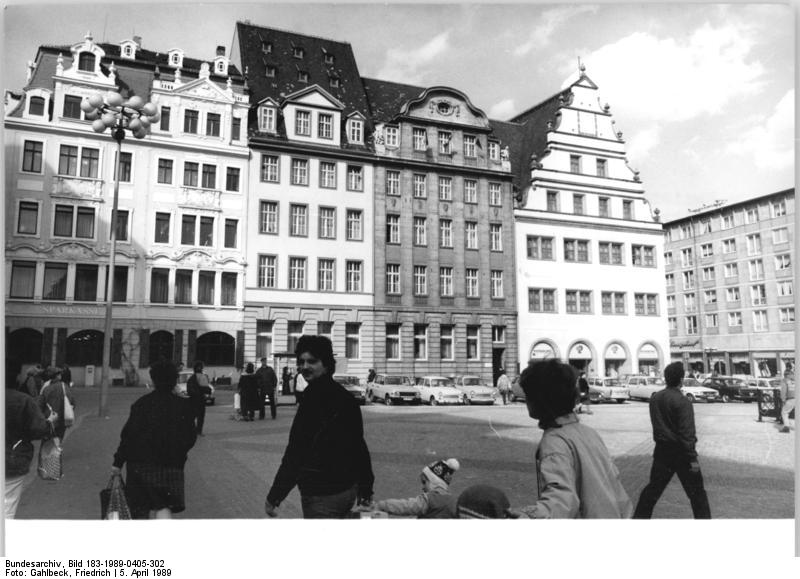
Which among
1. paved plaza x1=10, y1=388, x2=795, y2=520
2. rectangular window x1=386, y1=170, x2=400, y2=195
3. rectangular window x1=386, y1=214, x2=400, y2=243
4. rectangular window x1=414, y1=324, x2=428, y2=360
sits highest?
rectangular window x1=386, y1=170, x2=400, y2=195

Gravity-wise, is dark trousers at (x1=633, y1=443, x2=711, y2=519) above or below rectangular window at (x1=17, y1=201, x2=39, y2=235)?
below

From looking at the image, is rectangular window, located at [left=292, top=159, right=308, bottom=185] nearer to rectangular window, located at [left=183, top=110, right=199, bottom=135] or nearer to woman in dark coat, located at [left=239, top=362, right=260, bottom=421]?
rectangular window, located at [left=183, top=110, right=199, bottom=135]

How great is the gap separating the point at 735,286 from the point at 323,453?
9.81 meters

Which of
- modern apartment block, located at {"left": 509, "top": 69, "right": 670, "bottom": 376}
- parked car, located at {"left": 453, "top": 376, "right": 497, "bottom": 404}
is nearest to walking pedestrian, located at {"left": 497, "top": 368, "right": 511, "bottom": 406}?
parked car, located at {"left": 453, "top": 376, "right": 497, "bottom": 404}

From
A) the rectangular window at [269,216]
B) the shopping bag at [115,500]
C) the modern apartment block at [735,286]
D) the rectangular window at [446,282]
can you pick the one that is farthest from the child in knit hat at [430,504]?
the rectangular window at [446,282]

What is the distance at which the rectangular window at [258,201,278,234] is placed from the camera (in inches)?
545

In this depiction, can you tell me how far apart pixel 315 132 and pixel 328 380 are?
14.8m

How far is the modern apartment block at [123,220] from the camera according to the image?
8617 mm

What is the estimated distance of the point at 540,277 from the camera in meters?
15.4

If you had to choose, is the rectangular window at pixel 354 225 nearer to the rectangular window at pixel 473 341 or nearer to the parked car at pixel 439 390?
the rectangular window at pixel 473 341

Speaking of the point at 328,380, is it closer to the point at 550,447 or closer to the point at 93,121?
the point at 550,447

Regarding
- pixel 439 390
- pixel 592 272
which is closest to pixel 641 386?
pixel 592 272

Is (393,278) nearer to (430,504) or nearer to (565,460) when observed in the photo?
(430,504)

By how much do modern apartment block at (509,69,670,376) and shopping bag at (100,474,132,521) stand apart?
1192cm
